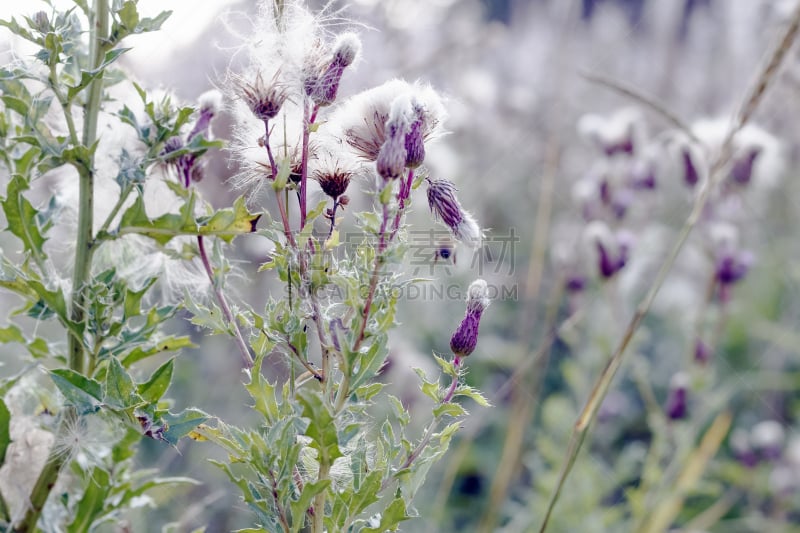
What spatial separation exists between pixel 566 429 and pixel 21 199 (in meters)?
1.55

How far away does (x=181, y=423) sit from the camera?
697 millimetres

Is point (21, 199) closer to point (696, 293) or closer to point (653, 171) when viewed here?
point (653, 171)

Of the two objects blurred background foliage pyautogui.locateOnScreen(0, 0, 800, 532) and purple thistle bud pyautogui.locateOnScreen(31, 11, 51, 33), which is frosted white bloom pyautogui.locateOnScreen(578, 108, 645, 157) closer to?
blurred background foliage pyautogui.locateOnScreen(0, 0, 800, 532)

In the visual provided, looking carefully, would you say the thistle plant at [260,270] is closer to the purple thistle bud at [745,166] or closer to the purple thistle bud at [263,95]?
the purple thistle bud at [263,95]

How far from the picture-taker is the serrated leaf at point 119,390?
677mm

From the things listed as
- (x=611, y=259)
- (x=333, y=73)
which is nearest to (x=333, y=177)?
(x=333, y=73)

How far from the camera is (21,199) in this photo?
75cm

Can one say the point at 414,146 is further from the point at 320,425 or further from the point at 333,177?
the point at 320,425

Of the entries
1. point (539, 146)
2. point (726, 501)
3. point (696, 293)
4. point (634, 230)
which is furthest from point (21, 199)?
point (539, 146)

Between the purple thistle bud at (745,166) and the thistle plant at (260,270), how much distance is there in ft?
4.21

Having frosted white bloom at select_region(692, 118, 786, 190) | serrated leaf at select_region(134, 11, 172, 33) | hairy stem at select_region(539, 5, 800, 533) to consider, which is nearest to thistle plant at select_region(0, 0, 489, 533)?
serrated leaf at select_region(134, 11, 172, 33)

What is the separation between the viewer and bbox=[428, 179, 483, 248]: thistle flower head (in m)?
0.77

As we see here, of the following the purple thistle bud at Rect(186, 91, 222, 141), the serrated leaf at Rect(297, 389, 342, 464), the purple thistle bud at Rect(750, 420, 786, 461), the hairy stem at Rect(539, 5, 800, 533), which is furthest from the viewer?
the purple thistle bud at Rect(750, 420, 786, 461)

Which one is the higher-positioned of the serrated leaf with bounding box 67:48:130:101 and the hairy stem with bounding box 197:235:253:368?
the serrated leaf with bounding box 67:48:130:101
